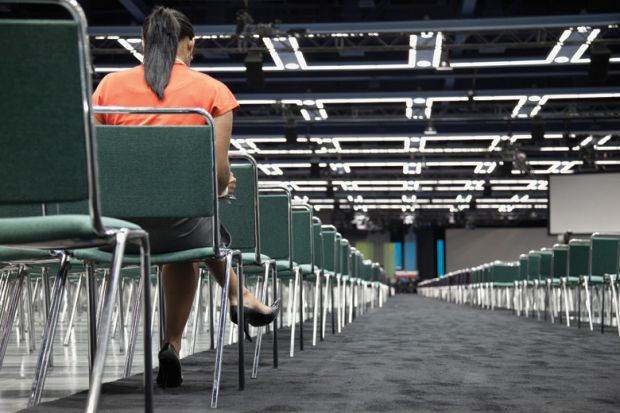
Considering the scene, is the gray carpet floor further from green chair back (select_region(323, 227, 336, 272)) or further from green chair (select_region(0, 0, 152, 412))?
green chair back (select_region(323, 227, 336, 272))

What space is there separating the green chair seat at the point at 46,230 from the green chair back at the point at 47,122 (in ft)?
0.27

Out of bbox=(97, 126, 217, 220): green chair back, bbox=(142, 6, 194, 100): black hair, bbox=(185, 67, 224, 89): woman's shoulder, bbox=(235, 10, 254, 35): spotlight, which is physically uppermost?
bbox=(235, 10, 254, 35): spotlight

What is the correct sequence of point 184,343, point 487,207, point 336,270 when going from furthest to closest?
point 487,207
point 336,270
point 184,343

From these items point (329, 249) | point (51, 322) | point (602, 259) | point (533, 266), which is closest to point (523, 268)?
point (533, 266)

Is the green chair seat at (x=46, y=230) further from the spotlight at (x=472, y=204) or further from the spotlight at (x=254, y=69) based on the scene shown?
the spotlight at (x=472, y=204)

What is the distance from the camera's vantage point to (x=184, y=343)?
618 centimetres

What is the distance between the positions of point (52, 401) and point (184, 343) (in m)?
3.32

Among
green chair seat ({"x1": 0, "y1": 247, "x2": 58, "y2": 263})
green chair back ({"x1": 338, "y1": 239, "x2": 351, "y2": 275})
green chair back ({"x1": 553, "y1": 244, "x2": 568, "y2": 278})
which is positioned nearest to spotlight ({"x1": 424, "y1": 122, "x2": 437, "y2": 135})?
green chair back ({"x1": 553, "y1": 244, "x2": 568, "y2": 278})

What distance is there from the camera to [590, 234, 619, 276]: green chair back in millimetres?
8047

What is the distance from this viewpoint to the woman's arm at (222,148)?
2.99 metres

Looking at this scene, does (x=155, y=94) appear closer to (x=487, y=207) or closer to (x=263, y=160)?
(x=263, y=160)

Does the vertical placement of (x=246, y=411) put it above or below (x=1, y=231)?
below

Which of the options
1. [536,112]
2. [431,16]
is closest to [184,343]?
[431,16]

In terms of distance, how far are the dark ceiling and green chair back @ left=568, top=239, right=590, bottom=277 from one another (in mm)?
4103
